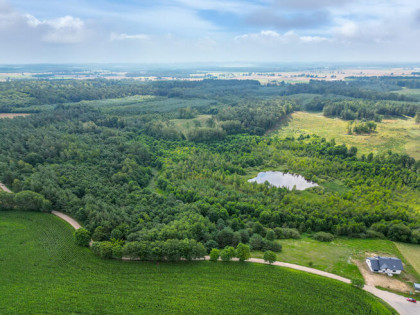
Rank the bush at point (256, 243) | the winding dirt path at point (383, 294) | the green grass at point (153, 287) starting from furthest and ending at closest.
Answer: the bush at point (256, 243) → the green grass at point (153, 287) → the winding dirt path at point (383, 294)

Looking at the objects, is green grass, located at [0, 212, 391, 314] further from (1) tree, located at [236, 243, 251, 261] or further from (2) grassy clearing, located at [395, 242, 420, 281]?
(2) grassy clearing, located at [395, 242, 420, 281]

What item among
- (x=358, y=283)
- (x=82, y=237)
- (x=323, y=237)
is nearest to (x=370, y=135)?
(x=323, y=237)

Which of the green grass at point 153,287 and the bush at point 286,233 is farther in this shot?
the bush at point 286,233

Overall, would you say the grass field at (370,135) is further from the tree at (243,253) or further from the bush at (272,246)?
the tree at (243,253)

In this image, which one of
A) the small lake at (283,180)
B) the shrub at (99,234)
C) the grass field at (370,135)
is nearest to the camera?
the shrub at (99,234)

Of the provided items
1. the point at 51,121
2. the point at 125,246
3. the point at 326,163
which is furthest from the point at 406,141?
the point at 51,121

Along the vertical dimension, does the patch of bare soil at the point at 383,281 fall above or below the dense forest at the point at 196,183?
below

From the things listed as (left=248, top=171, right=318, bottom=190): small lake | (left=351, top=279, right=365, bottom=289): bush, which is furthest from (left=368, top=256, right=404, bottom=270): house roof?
(left=248, top=171, right=318, bottom=190): small lake

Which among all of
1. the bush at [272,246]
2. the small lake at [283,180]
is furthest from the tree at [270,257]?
the small lake at [283,180]
